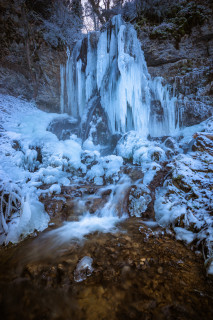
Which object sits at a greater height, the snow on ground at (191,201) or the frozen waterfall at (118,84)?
the frozen waterfall at (118,84)

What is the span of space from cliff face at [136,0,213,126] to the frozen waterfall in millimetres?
1194

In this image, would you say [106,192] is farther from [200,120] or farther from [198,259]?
[200,120]

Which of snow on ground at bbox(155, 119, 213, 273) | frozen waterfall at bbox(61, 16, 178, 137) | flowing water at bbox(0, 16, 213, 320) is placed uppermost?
frozen waterfall at bbox(61, 16, 178, 137)

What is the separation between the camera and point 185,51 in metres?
9.17

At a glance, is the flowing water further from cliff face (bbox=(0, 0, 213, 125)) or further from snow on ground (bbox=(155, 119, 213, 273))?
cliff face (bbox=(0, 0, 213, 125))

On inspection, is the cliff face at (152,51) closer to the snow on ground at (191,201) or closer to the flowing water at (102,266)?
the snow on ground at (191,201)

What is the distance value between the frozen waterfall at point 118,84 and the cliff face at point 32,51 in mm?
881

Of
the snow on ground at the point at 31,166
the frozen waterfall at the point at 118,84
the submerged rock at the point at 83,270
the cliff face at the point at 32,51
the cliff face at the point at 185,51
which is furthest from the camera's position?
the cliff face at the point at 185,51

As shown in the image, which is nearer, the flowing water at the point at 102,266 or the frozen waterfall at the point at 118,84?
the flowing water at the point at 102,266

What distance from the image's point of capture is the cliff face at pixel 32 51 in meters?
7.55

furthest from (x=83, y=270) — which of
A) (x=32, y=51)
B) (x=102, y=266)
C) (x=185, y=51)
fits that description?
(x=185, y=51)

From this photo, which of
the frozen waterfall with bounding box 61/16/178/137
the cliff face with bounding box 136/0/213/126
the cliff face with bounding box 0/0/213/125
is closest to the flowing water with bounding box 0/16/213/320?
the frozen waterfall with bounding box 61/16/178/137

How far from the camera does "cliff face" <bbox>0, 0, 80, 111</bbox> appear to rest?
24.8 ft

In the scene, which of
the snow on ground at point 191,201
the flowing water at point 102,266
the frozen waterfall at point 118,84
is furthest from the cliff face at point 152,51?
the flowing water at point 102,266
